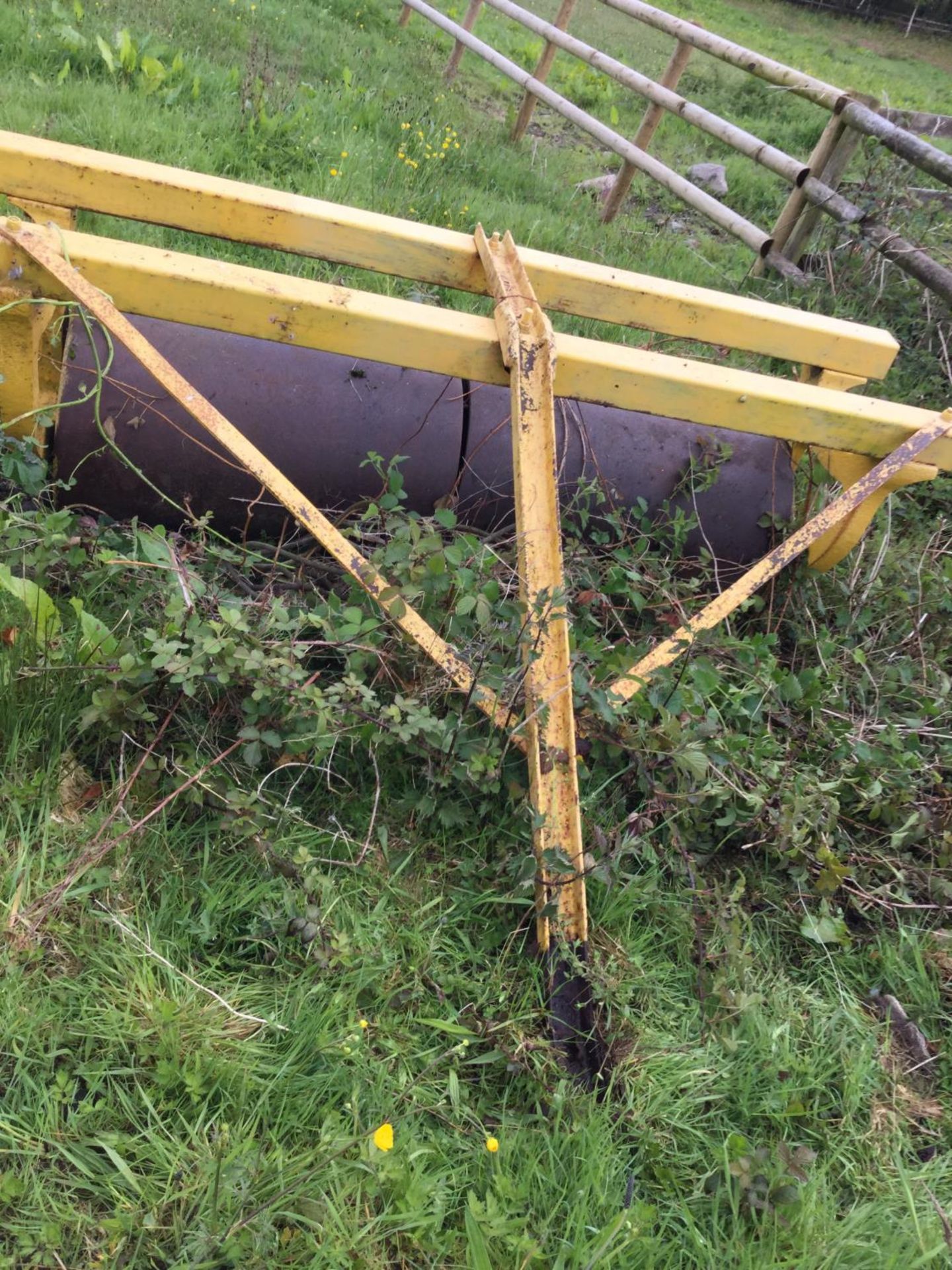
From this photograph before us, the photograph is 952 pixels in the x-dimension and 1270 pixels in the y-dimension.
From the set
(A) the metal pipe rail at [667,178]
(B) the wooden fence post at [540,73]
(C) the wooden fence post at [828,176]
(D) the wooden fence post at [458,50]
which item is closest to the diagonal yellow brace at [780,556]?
(A) the metal pipe rail at [667,178]

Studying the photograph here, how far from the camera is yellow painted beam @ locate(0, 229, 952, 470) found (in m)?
1.94

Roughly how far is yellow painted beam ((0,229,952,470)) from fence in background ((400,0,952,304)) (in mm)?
2453

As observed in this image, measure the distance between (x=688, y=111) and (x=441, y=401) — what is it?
3863mm

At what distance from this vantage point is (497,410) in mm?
2553

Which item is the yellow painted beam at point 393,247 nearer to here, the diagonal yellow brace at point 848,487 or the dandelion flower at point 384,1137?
the diagonal yellow brace at point 848,487

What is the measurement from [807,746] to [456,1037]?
49.0 inches

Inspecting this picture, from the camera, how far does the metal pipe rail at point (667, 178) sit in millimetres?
4973

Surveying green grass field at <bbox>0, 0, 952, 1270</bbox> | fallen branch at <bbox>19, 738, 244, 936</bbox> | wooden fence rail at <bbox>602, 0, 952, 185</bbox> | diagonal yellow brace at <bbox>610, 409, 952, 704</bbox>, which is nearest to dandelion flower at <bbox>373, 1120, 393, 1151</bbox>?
green grass field at <bbox>0, 0, 952, 1270</bbox>

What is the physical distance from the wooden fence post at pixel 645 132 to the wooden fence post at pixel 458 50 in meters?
2.13

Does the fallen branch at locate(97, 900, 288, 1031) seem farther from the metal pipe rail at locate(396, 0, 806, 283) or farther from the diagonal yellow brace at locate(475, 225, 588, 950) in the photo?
the metal pipe rail at locate(396, 0, 806, 283)

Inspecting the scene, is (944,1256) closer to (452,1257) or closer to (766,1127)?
(766,1127)

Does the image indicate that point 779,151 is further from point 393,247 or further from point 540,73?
point 393,247

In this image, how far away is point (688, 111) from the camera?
523 cm

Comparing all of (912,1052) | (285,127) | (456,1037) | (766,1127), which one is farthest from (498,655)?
(285,127)
